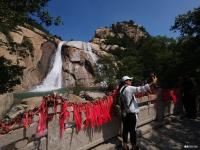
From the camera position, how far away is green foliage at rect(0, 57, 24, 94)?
12312 millimetres

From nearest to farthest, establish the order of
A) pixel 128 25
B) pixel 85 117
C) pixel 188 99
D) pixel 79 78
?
pixel 85 117 < pixel 188 99 < pixel 79 78 < pixel 128 25

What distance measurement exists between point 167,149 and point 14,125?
196 inches

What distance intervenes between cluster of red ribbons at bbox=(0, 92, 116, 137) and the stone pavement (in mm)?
892

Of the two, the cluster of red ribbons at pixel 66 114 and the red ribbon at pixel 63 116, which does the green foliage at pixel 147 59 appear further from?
the red ribbon at pixel 63 116

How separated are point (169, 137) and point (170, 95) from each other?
3.71 meters

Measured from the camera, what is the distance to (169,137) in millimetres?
10500

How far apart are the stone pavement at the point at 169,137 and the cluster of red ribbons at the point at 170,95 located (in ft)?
3.22

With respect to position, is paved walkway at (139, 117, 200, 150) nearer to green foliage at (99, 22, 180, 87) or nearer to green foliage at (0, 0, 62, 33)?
green foliage at (0, 0, 62, 33)

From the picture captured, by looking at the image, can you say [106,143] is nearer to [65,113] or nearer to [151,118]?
[65,113]

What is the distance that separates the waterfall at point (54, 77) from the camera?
40588mm

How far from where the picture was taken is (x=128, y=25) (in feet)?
262

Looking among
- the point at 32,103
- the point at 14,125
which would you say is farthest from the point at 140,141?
the point at 32,103

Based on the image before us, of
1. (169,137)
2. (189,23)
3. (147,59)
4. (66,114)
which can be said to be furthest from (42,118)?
(147,59)

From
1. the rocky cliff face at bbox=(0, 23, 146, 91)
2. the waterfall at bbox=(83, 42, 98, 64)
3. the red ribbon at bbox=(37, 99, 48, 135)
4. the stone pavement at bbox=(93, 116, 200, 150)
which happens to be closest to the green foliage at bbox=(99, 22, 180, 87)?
the waterfall at bbox=(83, 42, 98, 64)
